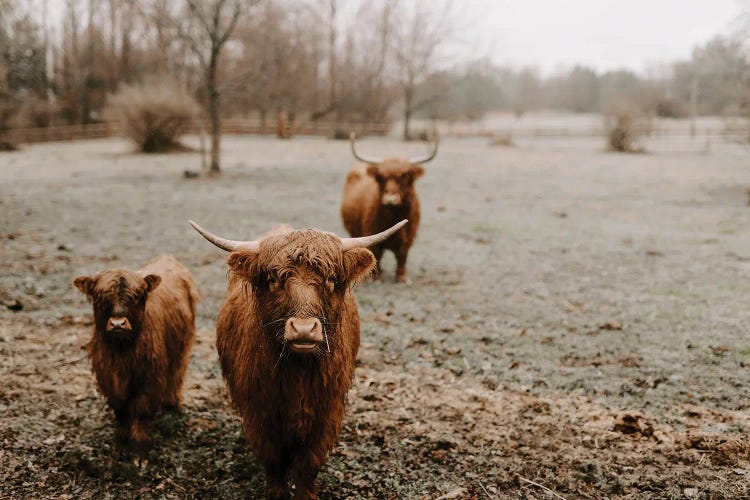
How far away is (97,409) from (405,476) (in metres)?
2.32

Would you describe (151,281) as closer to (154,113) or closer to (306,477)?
(306,477)

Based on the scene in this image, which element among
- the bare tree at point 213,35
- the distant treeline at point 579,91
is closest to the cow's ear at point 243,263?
the bare tree at point 213,35

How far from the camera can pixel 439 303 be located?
718 centimetres

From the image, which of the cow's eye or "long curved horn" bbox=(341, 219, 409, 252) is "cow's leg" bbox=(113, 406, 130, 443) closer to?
the cow's eye

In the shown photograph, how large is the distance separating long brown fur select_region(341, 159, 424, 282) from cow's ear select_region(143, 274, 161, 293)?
403 cm

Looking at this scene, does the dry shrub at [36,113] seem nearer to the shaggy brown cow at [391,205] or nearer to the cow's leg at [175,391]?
the shaggy brown cow at [391,205]

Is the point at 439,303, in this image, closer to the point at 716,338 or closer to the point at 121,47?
the point at 716,338

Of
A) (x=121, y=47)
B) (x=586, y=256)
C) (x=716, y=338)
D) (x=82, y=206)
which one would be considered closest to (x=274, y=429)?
(x=716, y=338)

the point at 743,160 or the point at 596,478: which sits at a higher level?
the point at 743,160

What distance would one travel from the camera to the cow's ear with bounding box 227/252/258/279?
9.78 feet

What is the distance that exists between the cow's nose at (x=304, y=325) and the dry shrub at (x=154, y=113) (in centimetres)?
2263

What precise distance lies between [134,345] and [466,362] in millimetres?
2834

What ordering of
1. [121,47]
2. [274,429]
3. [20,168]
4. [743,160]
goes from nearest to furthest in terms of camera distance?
[274,429] → [20,168] → [743,160] → [121,47]

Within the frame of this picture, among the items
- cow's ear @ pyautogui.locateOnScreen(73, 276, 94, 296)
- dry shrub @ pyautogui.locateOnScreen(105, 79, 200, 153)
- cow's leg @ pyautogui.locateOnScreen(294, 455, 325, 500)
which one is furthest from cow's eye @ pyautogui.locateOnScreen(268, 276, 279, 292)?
dry shrub @ pyautogui.locateOnScreen(105, 79, 200, 153)
